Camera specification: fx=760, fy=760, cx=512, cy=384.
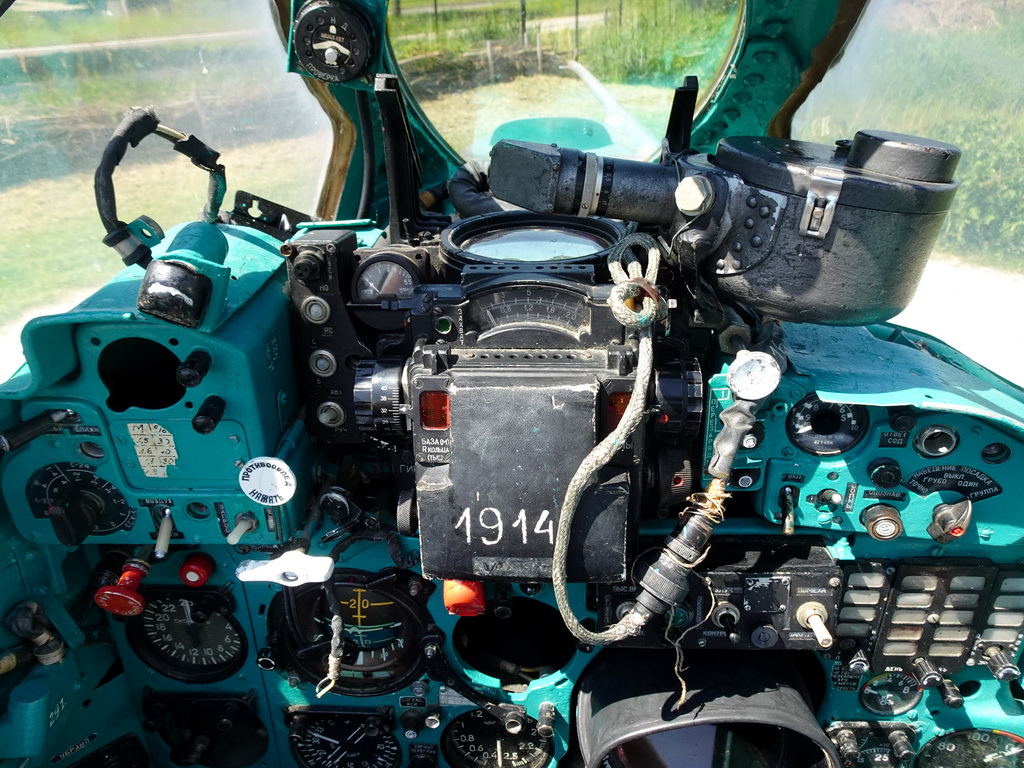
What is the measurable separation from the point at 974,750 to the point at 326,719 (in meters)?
2.20

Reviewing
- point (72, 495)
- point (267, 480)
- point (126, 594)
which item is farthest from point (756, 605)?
point (72, 495)

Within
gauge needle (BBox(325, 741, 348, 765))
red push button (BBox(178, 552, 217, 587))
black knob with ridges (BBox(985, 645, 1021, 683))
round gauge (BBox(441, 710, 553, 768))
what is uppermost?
red push button (BBox(178, 552, 217, 587))

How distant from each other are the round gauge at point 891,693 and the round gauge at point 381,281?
6.34 feet

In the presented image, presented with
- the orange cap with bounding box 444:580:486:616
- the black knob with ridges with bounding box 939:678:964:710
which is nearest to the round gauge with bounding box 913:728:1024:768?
the black knob with ridges with bounding box 939:678:964:710

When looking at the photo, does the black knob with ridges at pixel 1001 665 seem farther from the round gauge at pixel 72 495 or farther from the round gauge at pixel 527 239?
the round gauge at pixel 72 495

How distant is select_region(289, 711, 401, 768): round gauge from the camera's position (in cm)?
267

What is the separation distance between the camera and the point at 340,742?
271 cm

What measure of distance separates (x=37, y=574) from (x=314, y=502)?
0.88 meters

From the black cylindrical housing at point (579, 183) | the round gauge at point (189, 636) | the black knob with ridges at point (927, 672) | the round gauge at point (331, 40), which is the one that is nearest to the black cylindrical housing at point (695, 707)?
the black knob with ridges at point (927, 672)

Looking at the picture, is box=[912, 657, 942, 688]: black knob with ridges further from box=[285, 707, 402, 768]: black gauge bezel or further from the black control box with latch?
box=[285, 707, 402, 768]: black gauge bezel

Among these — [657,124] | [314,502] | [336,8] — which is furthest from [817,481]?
[657,124]

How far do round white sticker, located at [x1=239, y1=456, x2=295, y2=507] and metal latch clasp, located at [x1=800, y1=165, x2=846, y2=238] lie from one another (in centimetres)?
153

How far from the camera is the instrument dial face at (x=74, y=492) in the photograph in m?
2.24

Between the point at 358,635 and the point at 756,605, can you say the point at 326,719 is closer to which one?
the point at 358,635
